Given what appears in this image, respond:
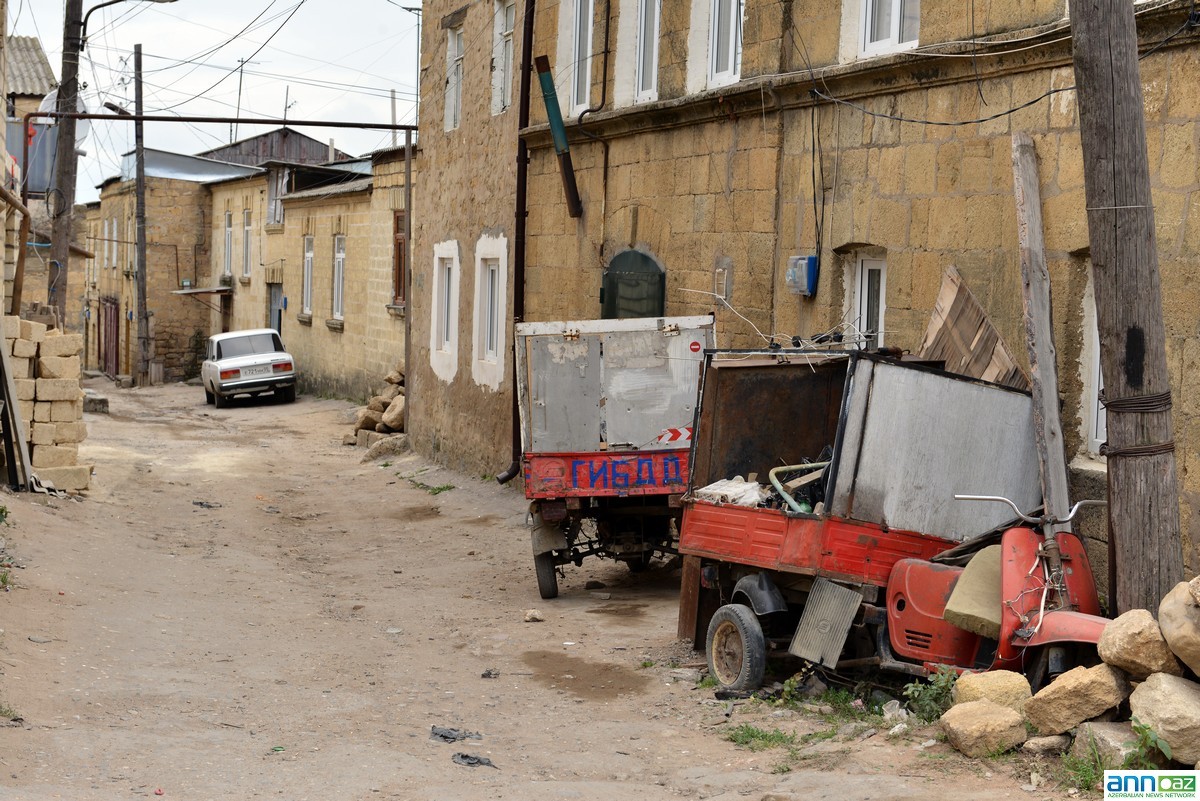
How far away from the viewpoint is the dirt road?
6.09 metres

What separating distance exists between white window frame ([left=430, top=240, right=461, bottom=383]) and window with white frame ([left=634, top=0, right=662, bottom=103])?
18.8 ft

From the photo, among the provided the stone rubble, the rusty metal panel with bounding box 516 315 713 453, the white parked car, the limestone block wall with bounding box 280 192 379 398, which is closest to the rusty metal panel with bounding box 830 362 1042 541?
the stone rubble

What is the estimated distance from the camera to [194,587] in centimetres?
1137

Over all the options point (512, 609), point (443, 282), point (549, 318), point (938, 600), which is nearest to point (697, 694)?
point (938, 600)

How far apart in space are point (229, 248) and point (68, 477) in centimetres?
2537

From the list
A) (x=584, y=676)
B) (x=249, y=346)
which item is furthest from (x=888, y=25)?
(x=249, y=346)

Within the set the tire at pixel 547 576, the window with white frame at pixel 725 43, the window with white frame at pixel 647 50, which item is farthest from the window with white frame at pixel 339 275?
the tire at pixel 547 576

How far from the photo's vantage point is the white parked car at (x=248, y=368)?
29.9 m

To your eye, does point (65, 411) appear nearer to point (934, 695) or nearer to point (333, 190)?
point (934, 695)

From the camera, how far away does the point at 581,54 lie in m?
14.9

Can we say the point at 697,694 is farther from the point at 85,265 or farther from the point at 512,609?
the point at 85,265

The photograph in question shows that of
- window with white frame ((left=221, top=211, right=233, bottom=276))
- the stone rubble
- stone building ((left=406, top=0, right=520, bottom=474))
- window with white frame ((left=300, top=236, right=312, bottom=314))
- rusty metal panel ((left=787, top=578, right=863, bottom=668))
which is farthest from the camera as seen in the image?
window with white frame ((left=221, top=211, right=233, bottom=276))

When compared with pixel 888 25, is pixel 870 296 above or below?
below

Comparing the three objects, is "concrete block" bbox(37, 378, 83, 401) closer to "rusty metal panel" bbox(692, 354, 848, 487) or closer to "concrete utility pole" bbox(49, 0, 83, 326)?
"concrete utility pole" bbox(49, 0, 83, 326)
